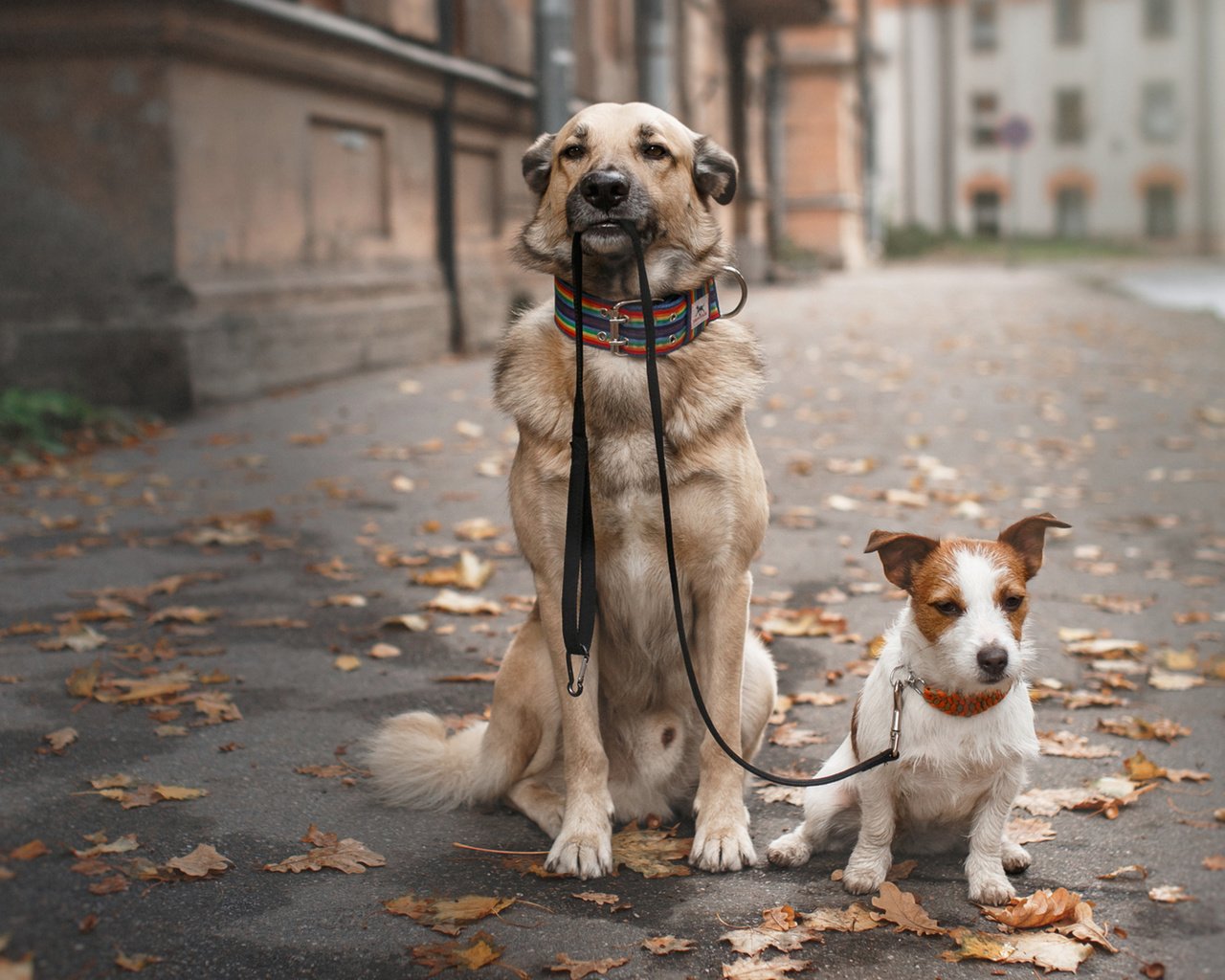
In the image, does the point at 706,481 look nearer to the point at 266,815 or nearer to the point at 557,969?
the point at 557,969

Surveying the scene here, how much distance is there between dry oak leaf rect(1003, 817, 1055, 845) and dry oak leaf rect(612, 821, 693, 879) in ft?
2.87

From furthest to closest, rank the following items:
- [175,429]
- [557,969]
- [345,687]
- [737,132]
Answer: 1. [737,132]
2. [175,429]
3. [345,687]
4. [557,969]

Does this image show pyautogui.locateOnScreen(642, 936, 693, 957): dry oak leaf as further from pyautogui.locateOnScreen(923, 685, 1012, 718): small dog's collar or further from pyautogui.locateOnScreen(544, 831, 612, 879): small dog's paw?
pyautogui.locateOnScreen(923, 685, 1012, 718): small dog's collar

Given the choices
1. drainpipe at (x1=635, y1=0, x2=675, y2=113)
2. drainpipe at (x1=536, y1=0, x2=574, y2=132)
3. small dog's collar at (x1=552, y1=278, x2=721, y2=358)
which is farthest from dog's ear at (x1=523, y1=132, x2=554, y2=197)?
drainpipe at (x1=635, y1=0, x2=675, y2=113)

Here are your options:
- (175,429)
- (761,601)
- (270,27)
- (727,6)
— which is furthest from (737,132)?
(761,601)

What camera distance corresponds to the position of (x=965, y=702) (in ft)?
10.5

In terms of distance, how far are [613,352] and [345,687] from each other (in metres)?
1.94

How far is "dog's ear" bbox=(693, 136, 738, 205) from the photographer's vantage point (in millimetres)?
A: 3822

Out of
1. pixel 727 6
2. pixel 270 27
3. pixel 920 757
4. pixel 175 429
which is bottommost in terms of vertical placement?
pixel 920 757

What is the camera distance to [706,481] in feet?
11.7

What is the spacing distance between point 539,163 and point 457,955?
2213 millimetres

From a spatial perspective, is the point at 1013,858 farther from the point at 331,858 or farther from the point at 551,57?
the point at 551,57

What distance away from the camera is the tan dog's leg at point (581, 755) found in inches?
139

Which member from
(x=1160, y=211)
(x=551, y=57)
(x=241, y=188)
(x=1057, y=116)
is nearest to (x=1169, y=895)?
(x=241, y=188)
